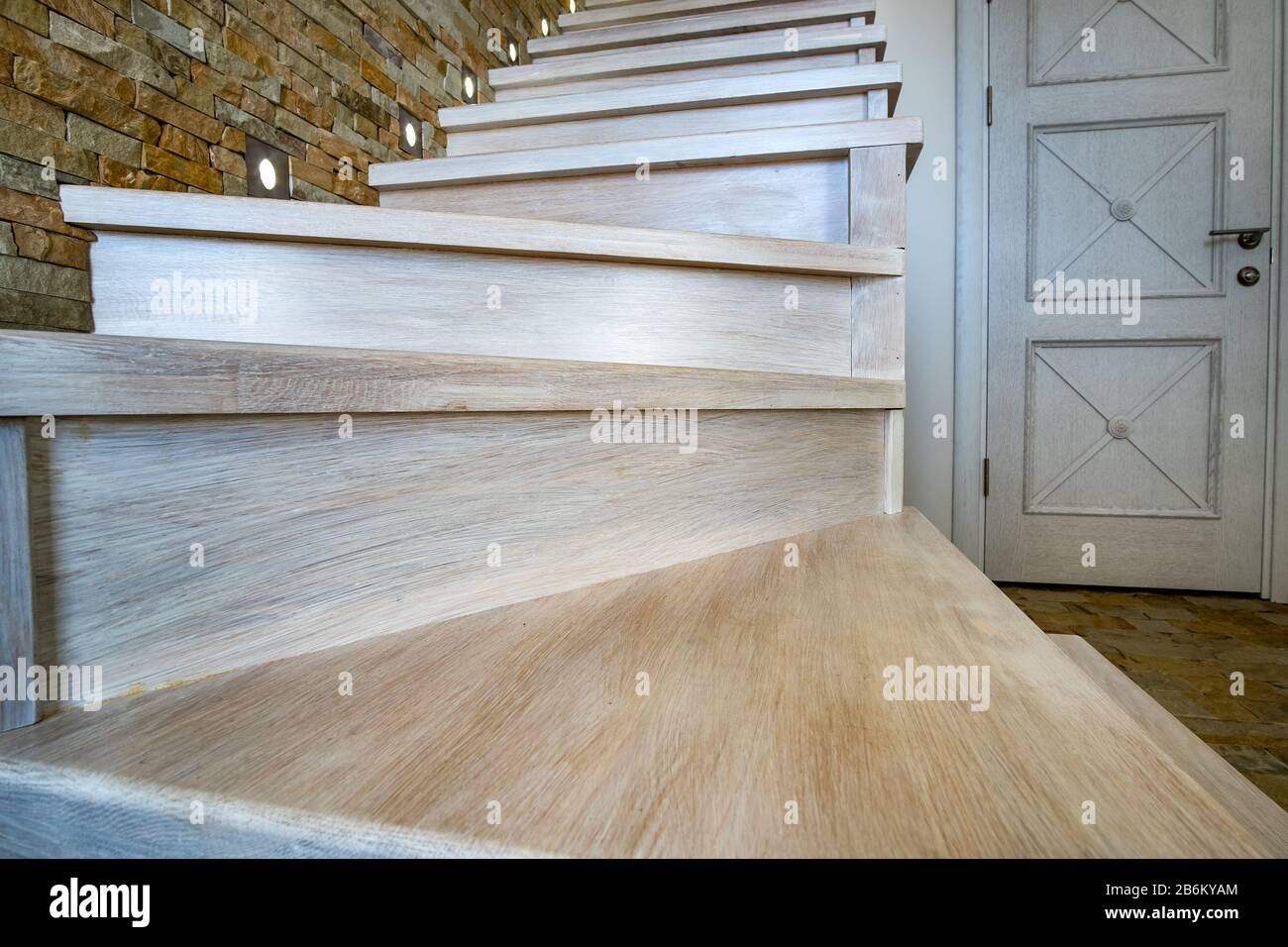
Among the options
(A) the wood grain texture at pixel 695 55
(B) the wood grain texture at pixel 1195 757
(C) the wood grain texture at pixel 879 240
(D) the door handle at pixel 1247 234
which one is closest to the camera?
(B) the wood grain texture at pixel 1195 757

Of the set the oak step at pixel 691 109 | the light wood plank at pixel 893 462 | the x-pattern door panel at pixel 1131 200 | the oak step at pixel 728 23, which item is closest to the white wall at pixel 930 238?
the x-pattern door panel at pixel 1131 200

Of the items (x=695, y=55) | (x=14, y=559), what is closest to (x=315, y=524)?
(x=14, y=559)

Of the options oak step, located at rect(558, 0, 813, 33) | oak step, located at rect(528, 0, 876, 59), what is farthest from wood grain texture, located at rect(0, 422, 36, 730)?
oak step, located at rect(558, 0, 813, 33)

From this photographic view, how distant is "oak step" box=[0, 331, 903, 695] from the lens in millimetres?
505

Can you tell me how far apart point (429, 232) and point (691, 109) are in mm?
869

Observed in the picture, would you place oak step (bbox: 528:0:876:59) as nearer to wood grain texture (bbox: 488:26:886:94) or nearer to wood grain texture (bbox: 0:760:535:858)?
wood grain texture (bbox: 488:26:886:94)

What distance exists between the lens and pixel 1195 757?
845mm

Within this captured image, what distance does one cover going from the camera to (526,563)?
2.52 ft

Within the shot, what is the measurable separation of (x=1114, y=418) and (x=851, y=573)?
217 cm

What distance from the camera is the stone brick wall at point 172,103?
932 mm

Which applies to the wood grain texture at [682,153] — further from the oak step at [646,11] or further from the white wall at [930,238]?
the white wall at [930,238]

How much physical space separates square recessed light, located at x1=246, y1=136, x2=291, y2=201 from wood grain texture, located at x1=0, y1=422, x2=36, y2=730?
958mm

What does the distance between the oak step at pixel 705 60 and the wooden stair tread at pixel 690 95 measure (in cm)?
29
